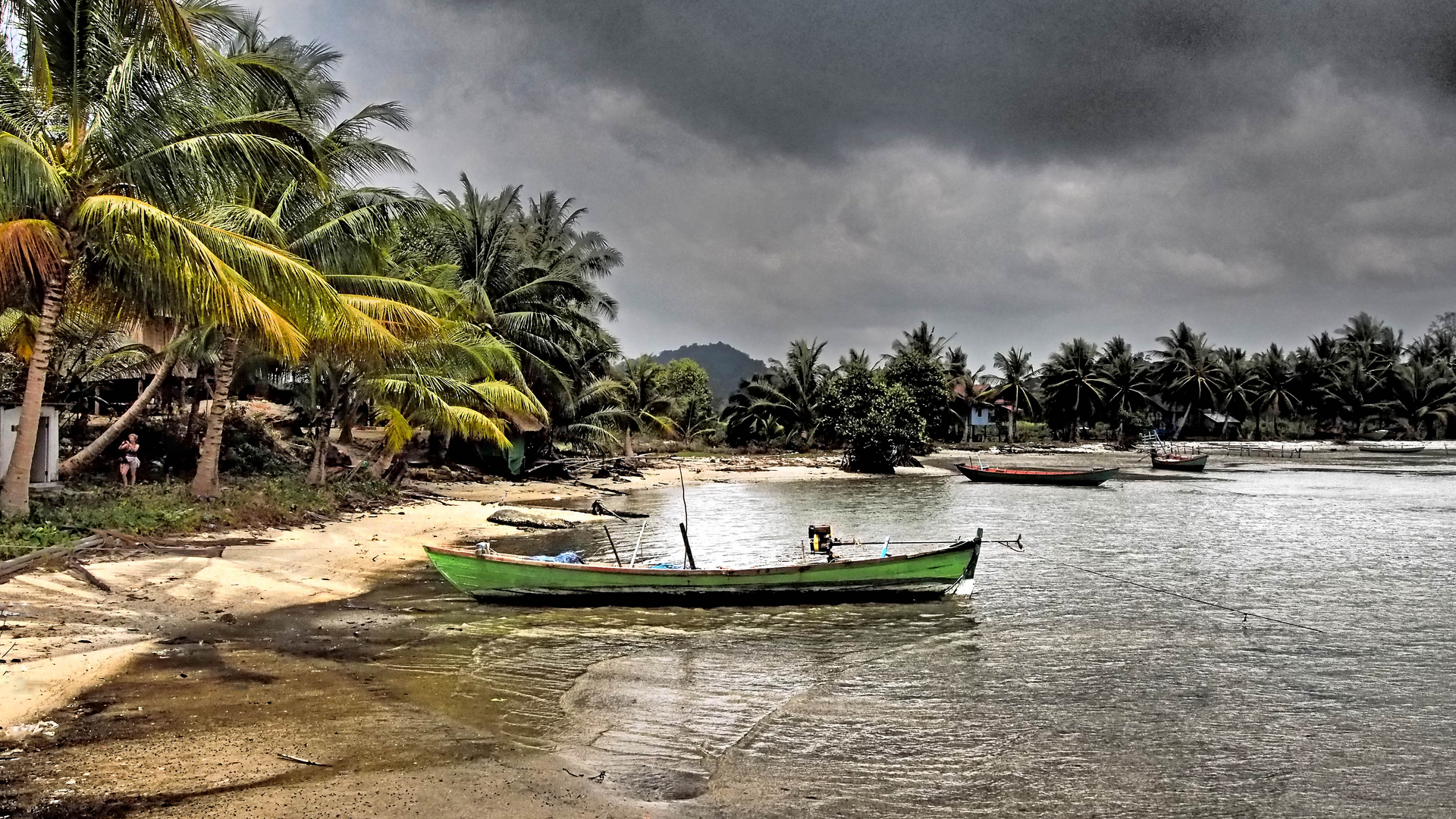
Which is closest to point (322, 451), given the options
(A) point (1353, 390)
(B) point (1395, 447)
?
(B) point (1395, 447)

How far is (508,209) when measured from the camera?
103 feet

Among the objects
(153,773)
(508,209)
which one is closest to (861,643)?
(153,773)

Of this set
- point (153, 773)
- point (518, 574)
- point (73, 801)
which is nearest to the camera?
point (73, 801)

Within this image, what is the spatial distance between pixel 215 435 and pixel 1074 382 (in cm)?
6522

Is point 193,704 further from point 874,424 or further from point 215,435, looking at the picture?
point 874,424

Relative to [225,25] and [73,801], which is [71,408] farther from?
[73,801]

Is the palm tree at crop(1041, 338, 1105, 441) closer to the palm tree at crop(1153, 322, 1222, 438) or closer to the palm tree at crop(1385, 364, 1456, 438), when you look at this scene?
the palm tree at crop(1153, 322, 1222, 438)

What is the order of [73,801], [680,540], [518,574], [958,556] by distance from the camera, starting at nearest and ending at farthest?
[73,801], [518,574], [958,556], [680,540]

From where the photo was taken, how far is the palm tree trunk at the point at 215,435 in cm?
1585

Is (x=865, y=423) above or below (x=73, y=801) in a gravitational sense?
above

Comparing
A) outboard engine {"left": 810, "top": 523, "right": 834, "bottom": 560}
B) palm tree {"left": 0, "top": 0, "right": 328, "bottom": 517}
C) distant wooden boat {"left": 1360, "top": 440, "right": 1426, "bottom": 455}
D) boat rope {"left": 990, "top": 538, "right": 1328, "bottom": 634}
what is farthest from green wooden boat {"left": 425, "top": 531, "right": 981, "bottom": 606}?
distant wooden boat {"left": 1360, "top": 440, "right": 1426, "bottom": 455}

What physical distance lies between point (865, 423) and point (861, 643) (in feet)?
107

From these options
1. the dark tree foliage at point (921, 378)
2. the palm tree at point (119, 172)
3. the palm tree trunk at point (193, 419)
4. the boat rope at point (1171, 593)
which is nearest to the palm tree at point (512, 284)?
the palm tree trunk at point (193, 419)

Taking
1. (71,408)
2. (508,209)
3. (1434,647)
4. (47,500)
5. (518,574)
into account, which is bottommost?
(1434,647)
